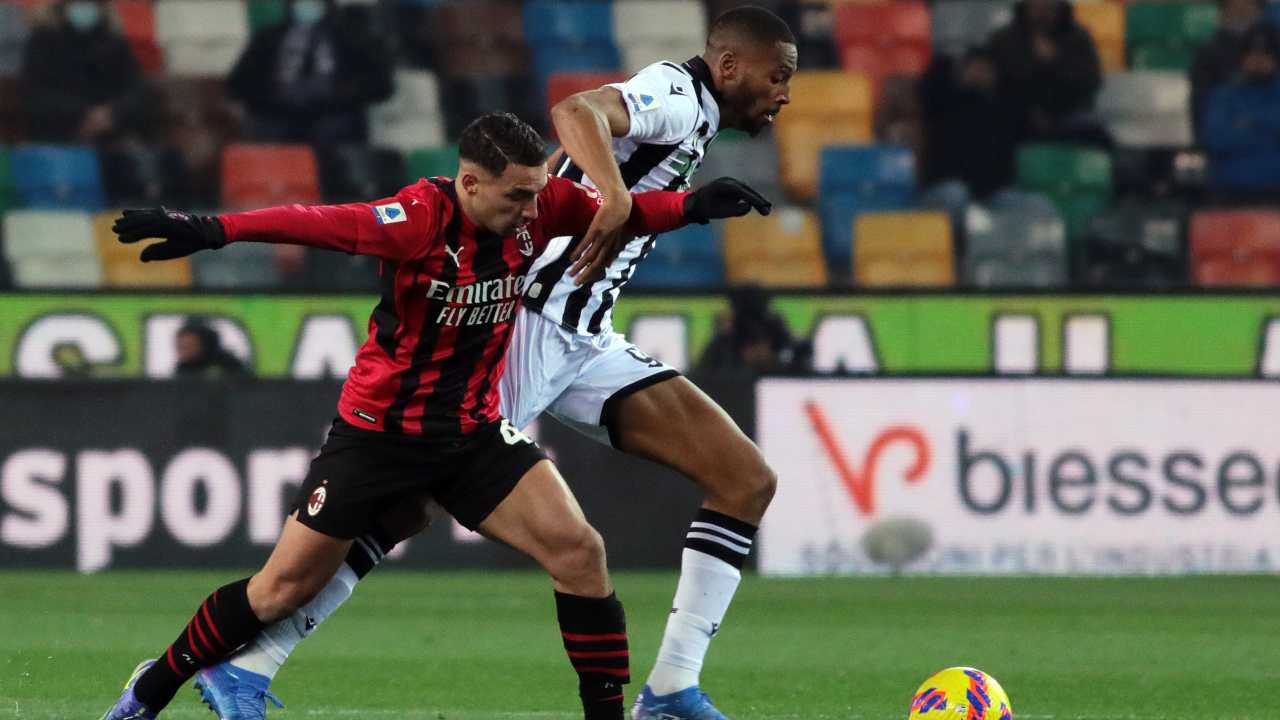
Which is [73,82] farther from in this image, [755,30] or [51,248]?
[755,30]

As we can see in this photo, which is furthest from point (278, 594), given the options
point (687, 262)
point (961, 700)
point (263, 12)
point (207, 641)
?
point (263, 12)

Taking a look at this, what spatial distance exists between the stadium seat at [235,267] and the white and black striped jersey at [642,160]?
6.82 m

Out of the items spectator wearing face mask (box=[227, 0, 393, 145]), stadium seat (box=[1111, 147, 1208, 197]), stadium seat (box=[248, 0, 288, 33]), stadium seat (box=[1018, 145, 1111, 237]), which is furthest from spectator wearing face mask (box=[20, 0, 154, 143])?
stadium seat (box=[1111, 147, 1208, 197])

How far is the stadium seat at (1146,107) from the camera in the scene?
14.7m

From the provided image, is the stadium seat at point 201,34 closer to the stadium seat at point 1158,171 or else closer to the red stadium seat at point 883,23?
the red stadium seat at point 883,23

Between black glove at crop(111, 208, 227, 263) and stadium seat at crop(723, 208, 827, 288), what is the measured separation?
8418 millimetres

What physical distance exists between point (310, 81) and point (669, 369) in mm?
8399

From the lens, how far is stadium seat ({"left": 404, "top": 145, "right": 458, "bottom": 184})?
1360 cm

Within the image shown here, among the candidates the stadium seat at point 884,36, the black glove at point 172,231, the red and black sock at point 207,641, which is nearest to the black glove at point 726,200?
the black glove at point 172,231

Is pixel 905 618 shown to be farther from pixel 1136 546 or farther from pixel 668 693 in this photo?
pixel 668 693

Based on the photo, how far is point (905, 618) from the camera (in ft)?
30.6

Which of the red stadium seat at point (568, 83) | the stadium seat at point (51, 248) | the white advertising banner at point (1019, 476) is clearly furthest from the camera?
the red stadium seat at point (568, 83)

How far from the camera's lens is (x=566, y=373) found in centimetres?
609

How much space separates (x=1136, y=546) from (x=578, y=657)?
6364 millimetres
